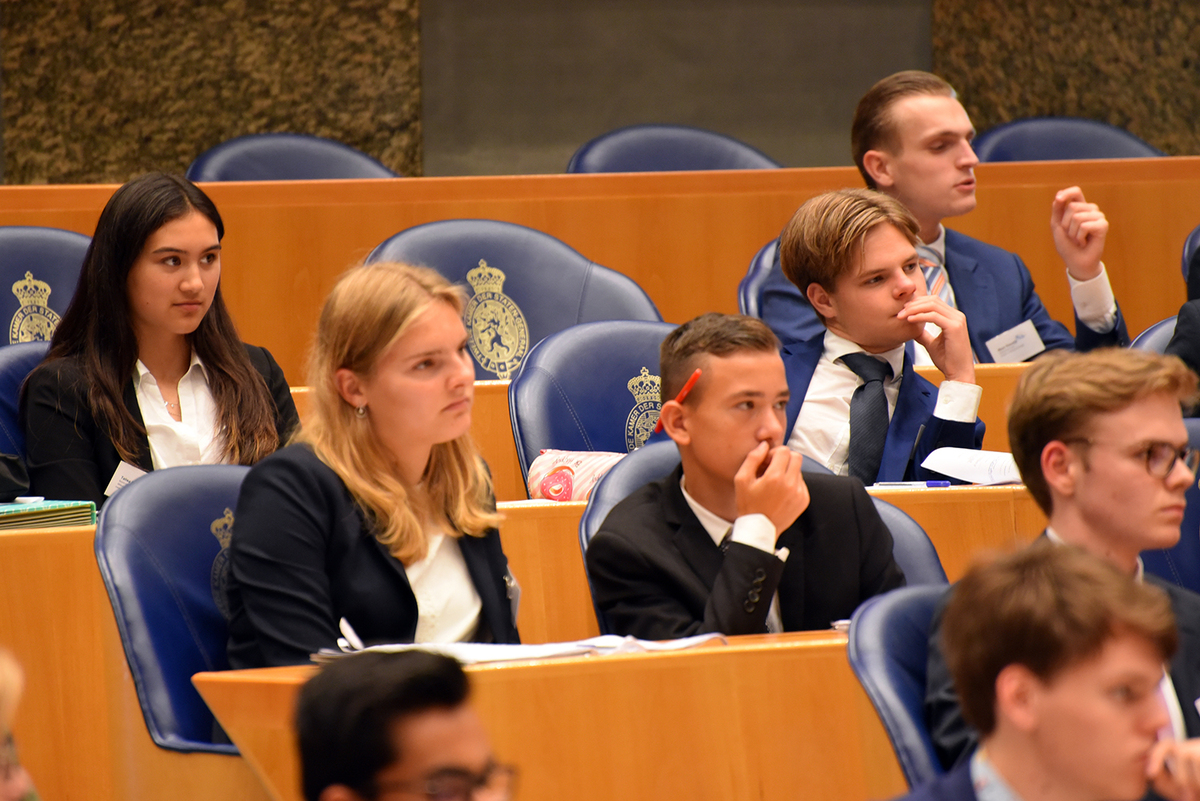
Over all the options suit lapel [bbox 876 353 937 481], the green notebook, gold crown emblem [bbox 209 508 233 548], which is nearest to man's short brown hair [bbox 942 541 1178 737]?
gold crown emblem [bbox 209 508 233 548]

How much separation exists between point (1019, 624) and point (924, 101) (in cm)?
240

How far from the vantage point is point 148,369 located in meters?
2.86

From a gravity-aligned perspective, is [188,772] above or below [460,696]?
below

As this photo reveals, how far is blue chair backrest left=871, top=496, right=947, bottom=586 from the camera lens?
216cm

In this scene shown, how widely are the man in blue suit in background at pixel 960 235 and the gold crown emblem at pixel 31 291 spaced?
199 cm

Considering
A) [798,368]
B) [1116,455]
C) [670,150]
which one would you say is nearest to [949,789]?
[1116,455]

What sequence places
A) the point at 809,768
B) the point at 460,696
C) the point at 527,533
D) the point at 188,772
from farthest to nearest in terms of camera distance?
the point at 527,533
the point at 188,772
the point at 809,768
the point at 460,696

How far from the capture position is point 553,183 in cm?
392

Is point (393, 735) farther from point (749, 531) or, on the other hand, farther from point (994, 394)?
point (994, 394)

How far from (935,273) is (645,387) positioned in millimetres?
907

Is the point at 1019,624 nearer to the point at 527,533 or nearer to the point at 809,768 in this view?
the point at 809,768

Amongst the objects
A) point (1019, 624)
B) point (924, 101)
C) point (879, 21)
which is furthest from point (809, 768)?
point (879, 21)

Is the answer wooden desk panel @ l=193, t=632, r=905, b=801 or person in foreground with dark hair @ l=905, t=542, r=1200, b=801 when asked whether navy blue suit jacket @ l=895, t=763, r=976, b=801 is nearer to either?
person in foreground with dark hair @ l=905, t=542, r=1200, b=801

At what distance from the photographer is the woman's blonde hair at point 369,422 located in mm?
2027
